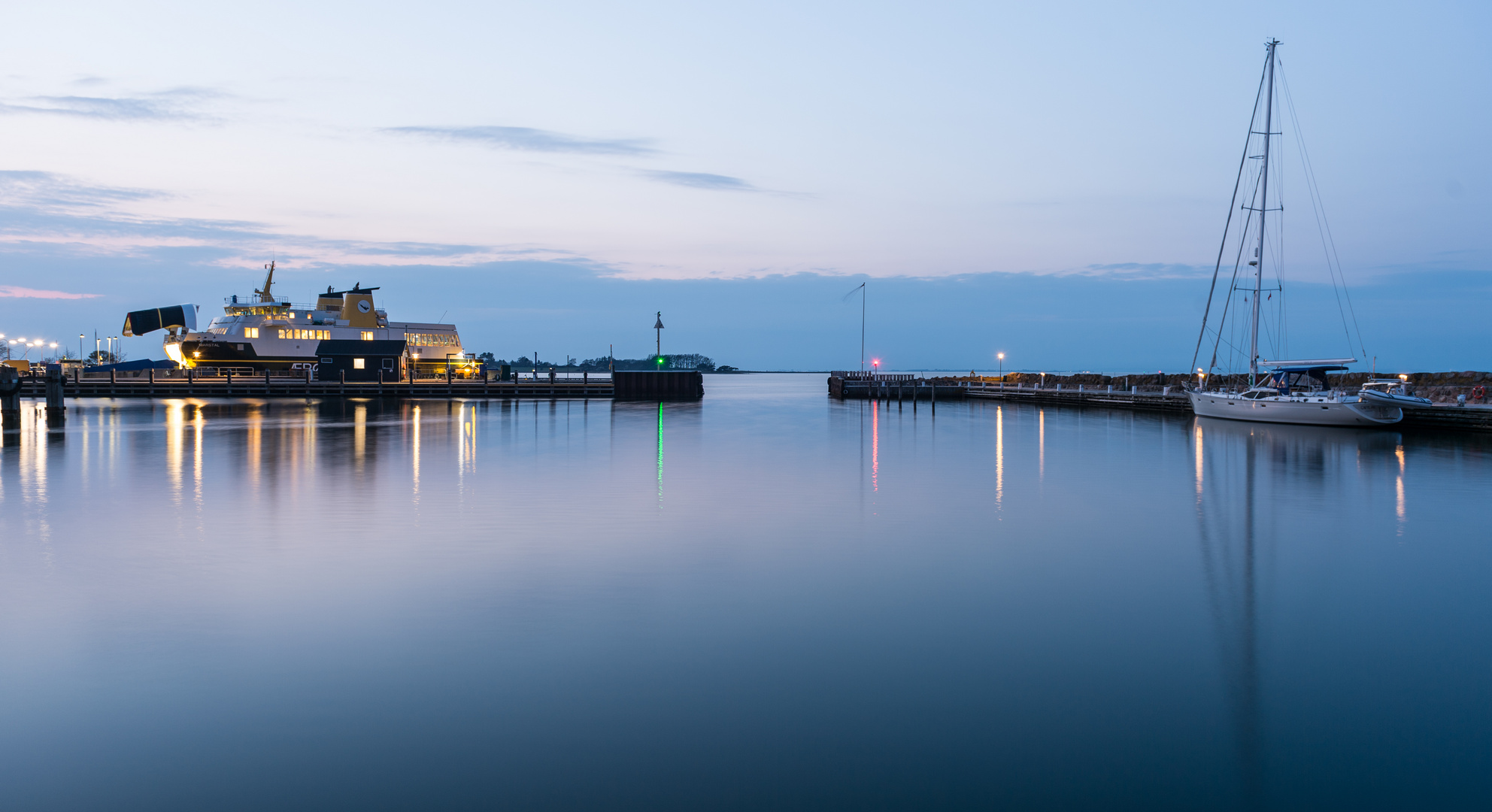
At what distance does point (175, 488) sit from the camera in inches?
789

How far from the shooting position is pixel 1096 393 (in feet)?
214

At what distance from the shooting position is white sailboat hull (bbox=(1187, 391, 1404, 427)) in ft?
122

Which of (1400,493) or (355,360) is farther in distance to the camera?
(355,360)

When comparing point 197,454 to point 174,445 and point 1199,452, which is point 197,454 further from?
point 1199,452

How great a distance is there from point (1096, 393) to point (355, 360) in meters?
54.8

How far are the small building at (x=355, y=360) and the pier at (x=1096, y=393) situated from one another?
126 feet

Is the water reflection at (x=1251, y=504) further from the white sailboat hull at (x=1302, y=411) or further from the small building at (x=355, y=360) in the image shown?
the small building at (x=355, y=360)

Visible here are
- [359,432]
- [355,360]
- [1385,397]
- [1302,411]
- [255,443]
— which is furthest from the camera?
[355,360]

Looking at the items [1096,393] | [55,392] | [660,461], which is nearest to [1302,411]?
[1096,393]

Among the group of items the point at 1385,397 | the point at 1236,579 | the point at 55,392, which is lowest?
the point at 1236,579

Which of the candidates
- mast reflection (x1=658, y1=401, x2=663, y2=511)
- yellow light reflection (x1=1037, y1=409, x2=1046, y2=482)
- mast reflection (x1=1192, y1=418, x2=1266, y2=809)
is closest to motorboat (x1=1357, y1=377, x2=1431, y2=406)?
mast reflection (x1=1192, y1=418, x2=1266, y2=809)

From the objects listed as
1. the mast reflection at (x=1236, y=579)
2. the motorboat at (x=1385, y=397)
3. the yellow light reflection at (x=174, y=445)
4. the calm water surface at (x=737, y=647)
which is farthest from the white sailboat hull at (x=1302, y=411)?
the yellow light reflection at (x=174, y=445)

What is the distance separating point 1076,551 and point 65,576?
14.4 m

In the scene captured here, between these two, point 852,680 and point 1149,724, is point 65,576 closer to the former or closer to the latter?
point 852,680
